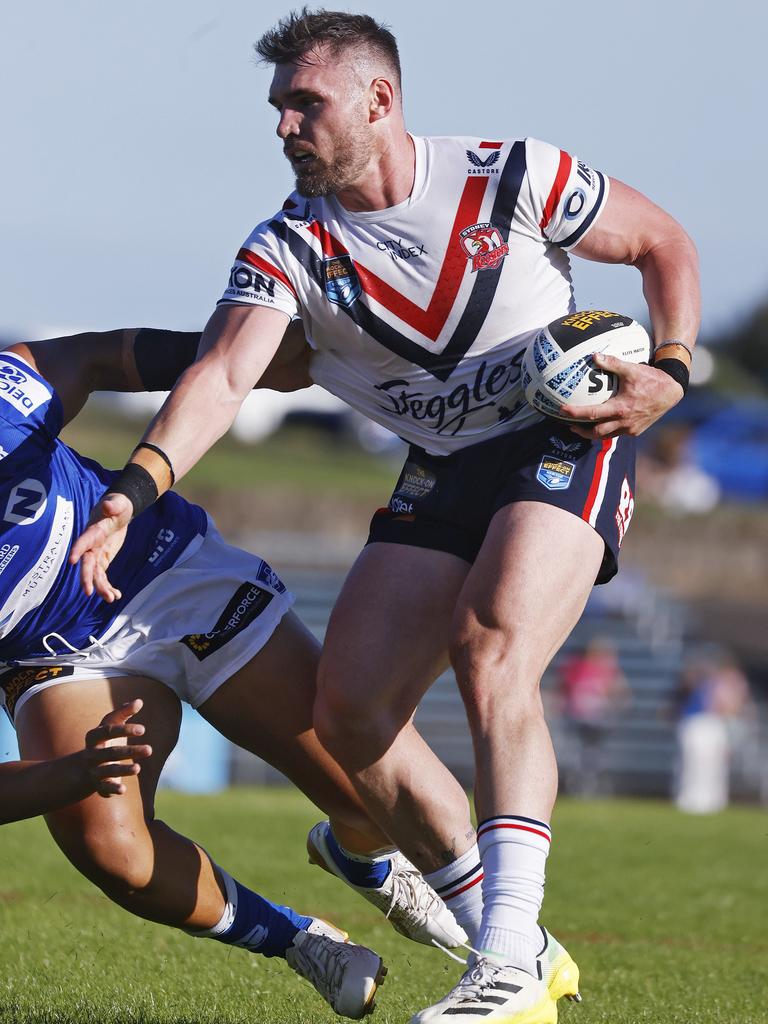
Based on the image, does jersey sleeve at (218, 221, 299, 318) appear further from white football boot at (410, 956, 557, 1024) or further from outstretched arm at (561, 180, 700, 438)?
white football boot at (410, 956, 557, 1024)

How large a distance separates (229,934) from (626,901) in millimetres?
4253

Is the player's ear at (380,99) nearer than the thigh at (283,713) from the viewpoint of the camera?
Yes

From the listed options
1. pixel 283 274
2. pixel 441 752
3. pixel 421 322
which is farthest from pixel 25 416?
pixel 441 752

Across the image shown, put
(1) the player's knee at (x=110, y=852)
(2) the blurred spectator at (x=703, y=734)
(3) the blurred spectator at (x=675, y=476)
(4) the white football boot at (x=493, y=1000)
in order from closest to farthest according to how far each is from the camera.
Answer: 1. (4) the white football boot at (x=493, y=1000)
2. (1) the player's knee at (x=110, y=852)
3. (2) the blurred spectator at (x=703, y=734)
4. (3) the blurred spectator at (x=675, y=476)

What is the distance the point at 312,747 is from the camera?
15.9ft

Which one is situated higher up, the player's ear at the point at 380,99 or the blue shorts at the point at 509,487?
the player's ear at the point at 380,99

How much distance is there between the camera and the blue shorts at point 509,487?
14.6 ft

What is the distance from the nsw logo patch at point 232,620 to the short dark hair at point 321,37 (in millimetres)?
1724

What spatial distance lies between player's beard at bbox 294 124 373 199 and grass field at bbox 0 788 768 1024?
2.56m

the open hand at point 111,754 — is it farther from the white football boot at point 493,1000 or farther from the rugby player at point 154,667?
the white football boot at point 493,1000

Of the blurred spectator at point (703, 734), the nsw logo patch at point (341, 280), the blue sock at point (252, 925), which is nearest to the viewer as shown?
the nsw logo patch at point (341, 280)

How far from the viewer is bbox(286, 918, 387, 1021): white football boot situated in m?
4.53

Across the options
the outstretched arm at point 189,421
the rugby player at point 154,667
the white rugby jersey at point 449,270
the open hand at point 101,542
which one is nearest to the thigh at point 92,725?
the rugby player at point 154,667

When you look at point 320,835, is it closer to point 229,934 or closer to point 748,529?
point 229,934
